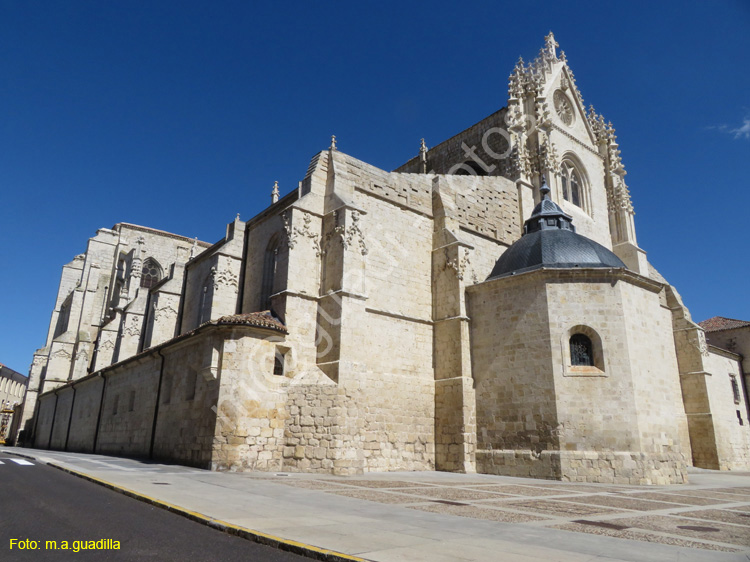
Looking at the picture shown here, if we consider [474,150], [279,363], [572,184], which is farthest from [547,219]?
[279,363]

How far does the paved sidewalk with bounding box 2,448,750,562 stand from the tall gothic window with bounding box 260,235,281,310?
8821 mm

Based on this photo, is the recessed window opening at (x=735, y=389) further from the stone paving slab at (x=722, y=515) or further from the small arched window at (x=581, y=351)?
the stone paving slab at (x=722, y=515)

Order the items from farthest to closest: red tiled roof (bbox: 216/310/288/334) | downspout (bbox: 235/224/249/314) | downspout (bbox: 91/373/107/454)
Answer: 1. downspout (bbox: 91/373/107/454)
2. downspout (bbox: 235/224/249/314)
3. red tiled roof (bbox: 216/310/288/334)

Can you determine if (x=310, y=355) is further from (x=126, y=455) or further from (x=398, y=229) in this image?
(x=126, y=455)

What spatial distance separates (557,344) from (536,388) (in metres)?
1.49

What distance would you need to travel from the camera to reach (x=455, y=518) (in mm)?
6426

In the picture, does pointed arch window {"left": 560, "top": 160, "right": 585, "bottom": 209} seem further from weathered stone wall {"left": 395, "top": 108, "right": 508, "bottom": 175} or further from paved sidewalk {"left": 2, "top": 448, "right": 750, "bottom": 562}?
paved sidewalk {"left": 2, "top": 448, "right": 750, "bottom": 562}

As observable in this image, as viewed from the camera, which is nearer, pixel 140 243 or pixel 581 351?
pixel 581 351

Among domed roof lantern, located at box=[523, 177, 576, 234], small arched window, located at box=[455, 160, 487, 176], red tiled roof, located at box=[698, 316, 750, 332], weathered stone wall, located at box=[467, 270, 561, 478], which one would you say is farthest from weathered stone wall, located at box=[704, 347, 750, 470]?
small arched window, located at box=[455, 160, 487, 176]

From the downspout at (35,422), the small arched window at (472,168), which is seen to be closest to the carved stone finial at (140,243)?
the downspout at (35,422)

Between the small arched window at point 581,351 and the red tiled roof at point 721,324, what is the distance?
19505mm

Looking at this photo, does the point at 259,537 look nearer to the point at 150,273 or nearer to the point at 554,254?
the point at 554,254

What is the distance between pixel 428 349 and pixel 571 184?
13871 millimetres

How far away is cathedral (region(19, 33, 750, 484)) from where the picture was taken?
46.0 ft
